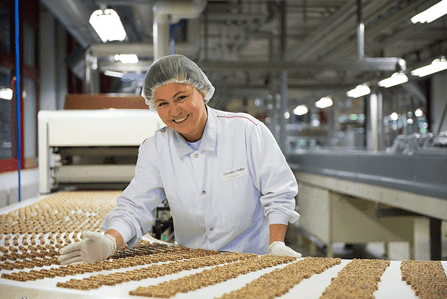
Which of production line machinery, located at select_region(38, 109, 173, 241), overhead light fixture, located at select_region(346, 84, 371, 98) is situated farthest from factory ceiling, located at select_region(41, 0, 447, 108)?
production line machinery, located at select_region(38, 109, 173, 241)

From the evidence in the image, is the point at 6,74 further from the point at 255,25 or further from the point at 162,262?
the point at 162,262

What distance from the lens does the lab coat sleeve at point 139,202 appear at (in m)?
1.33

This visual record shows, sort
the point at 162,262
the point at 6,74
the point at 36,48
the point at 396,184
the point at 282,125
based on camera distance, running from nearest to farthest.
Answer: the point at 162,262
the point at 396,184
the point at 6,74
the point at 36,48
the point at 282,125

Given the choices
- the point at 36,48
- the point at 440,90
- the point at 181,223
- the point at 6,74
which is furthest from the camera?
the point at 440,90

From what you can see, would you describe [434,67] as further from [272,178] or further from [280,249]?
[280,249]

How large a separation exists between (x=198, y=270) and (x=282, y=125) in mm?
6906

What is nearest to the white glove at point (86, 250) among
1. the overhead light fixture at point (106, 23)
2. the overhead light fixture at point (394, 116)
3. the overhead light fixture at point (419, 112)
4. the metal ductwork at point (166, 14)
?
the overhead light fixture at point (106, 23)

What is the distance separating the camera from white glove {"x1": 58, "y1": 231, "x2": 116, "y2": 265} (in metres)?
1.10

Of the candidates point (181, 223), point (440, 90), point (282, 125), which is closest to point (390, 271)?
point (181, 223)

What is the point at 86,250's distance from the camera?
111 centimetres

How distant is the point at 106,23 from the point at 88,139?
3.26 ft

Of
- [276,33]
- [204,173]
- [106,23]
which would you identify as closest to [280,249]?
[204,173]

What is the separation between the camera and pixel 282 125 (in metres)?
7.74

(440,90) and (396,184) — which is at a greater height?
(440,90)
